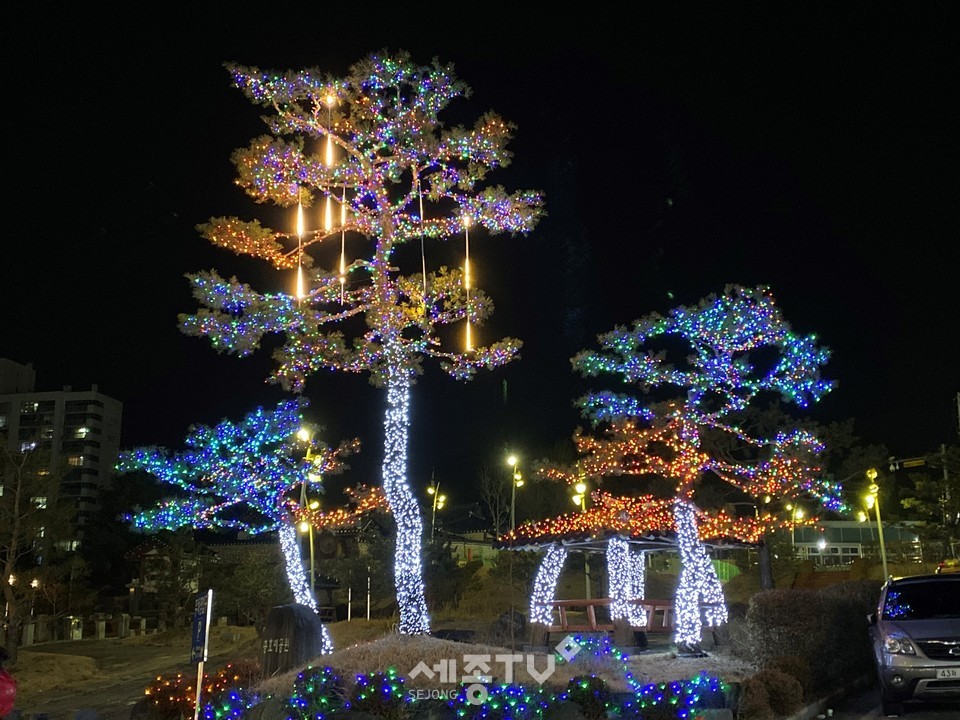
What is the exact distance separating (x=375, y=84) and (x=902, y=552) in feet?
102

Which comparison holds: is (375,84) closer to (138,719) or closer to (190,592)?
(138,719)

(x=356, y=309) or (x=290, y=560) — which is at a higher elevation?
(x=356, y=309)

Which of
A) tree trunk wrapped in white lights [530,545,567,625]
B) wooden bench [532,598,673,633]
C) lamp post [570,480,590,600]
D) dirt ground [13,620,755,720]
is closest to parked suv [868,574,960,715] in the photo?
dirt ground [13,620,755,720]

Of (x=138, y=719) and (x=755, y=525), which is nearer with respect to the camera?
(x=138, y=719)

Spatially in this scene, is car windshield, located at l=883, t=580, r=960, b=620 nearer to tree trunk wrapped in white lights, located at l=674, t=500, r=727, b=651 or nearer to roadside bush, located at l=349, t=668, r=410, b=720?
tree trunk wrapped in white lights, located at l=674, t=500, r=727, b=651

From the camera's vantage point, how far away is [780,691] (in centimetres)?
931

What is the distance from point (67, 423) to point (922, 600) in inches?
3407

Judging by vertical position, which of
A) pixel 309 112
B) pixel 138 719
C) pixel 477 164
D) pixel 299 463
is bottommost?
pixel 138 719

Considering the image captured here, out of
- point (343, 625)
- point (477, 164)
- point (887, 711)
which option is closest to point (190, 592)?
point (343, 625)

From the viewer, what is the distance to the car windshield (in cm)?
981

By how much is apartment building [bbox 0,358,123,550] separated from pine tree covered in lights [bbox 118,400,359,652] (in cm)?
7250

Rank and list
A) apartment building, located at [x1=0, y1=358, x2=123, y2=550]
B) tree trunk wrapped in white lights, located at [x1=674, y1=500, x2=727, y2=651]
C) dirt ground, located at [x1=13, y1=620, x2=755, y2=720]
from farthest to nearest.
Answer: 1. apartment building, located at [x1=0, y1=358, x2=123, y2=550]
2. tree trunk wrapped in white lights, located at [x1=674, y1=500, x2=727, y2=651]
3. dirt ground, located at [x1=13, y1=620, x2=755, y2=720]

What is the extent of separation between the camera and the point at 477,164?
1417 centimetres
